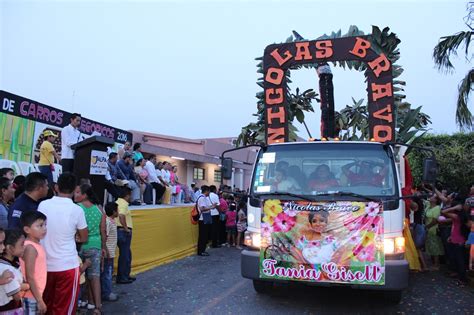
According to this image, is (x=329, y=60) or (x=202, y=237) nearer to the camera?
(x=329, y=60)

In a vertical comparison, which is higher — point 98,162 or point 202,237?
point 98,162

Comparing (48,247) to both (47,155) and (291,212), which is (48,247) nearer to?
(291,212)

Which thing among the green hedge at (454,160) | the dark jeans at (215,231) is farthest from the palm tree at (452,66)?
the dark jeans at (215,231)

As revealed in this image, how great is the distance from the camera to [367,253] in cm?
521

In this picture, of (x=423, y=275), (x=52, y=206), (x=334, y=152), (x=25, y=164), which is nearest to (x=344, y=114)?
(x=423, y=275)

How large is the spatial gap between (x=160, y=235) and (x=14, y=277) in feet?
20.8

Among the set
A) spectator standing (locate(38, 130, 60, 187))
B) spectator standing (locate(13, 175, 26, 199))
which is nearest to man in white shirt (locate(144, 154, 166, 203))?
spectator standing (locate(38, 130, 60, 187))

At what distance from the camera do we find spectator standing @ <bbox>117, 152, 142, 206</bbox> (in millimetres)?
10334

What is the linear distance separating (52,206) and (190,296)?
3144 mm

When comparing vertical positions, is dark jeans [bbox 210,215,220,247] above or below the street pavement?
above

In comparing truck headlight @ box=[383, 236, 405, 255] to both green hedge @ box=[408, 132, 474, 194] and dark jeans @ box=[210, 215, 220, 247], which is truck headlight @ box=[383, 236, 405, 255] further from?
green hedge @ box=[408, 132, 474, 194]

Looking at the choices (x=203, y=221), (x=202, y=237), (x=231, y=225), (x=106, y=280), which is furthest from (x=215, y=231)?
(x=106, y=280)

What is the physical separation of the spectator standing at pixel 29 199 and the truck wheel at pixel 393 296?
4.59 m

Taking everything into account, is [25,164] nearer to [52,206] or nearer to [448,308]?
[52,206]
